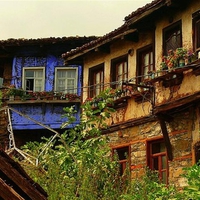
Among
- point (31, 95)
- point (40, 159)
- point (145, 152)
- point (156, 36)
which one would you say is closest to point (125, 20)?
point (156, 36)

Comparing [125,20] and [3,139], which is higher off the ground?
[125,20]

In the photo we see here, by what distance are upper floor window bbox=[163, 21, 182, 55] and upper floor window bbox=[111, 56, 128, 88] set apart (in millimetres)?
2096

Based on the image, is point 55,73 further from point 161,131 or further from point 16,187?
point 16,187

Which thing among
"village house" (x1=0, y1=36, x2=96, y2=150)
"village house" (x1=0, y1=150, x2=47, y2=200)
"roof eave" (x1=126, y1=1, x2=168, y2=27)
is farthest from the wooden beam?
"village house" (x1=0, y1=150, x2=47, y2=200)

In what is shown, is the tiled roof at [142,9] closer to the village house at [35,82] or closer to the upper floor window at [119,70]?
the upper floor window at [119,70]

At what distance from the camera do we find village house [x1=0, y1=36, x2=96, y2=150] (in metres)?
21.7

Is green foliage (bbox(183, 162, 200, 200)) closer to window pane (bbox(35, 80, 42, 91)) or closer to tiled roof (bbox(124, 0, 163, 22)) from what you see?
tiled roof (bbox(124, 0, 163, 22))

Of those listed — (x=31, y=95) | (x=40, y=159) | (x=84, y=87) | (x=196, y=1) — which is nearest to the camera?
(x=40, y=159)

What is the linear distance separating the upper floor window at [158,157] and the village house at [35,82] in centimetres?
747

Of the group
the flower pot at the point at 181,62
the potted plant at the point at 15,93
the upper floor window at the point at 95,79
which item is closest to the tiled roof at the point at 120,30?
the upper floor window at the point at 95,79

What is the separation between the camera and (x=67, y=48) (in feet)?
76.9

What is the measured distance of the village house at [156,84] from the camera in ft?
42.5

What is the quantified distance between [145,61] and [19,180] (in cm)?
1075

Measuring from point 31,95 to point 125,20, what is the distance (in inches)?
310
